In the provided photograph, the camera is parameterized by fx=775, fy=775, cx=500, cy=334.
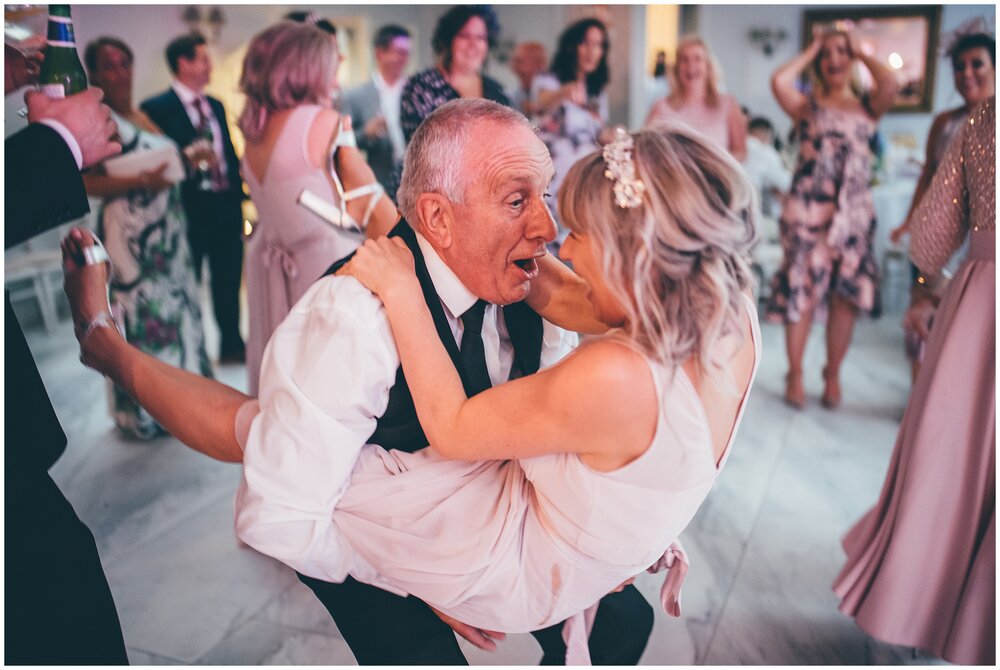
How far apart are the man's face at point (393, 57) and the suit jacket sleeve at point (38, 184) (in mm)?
4033

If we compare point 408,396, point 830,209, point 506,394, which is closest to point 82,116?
point 408,396

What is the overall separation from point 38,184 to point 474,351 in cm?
74

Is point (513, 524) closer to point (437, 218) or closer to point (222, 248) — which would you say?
point (437, 218)

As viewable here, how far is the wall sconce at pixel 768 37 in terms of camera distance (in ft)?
26.9

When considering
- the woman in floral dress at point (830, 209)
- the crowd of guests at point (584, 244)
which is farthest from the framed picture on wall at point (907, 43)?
the woman in floral dress at point (830, 209)

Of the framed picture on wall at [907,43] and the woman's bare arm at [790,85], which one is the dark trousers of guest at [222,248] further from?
the framed picture on wall at [907,43]

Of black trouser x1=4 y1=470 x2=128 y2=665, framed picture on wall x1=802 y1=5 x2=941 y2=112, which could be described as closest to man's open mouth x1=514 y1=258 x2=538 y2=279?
black trouser x1=4 y1=470 x2=128 y2=665

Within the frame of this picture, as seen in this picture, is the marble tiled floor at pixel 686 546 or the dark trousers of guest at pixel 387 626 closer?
the dark trousers of guest at pixel 387 626

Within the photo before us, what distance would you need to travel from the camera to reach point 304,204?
2.28 metres

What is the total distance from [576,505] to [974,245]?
1286mm

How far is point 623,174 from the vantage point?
3.51 ft

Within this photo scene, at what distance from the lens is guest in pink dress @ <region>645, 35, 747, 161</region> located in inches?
158

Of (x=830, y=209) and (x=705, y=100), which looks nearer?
(x=830, y=209)

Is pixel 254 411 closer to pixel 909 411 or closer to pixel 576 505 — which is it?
pixel 576 505
